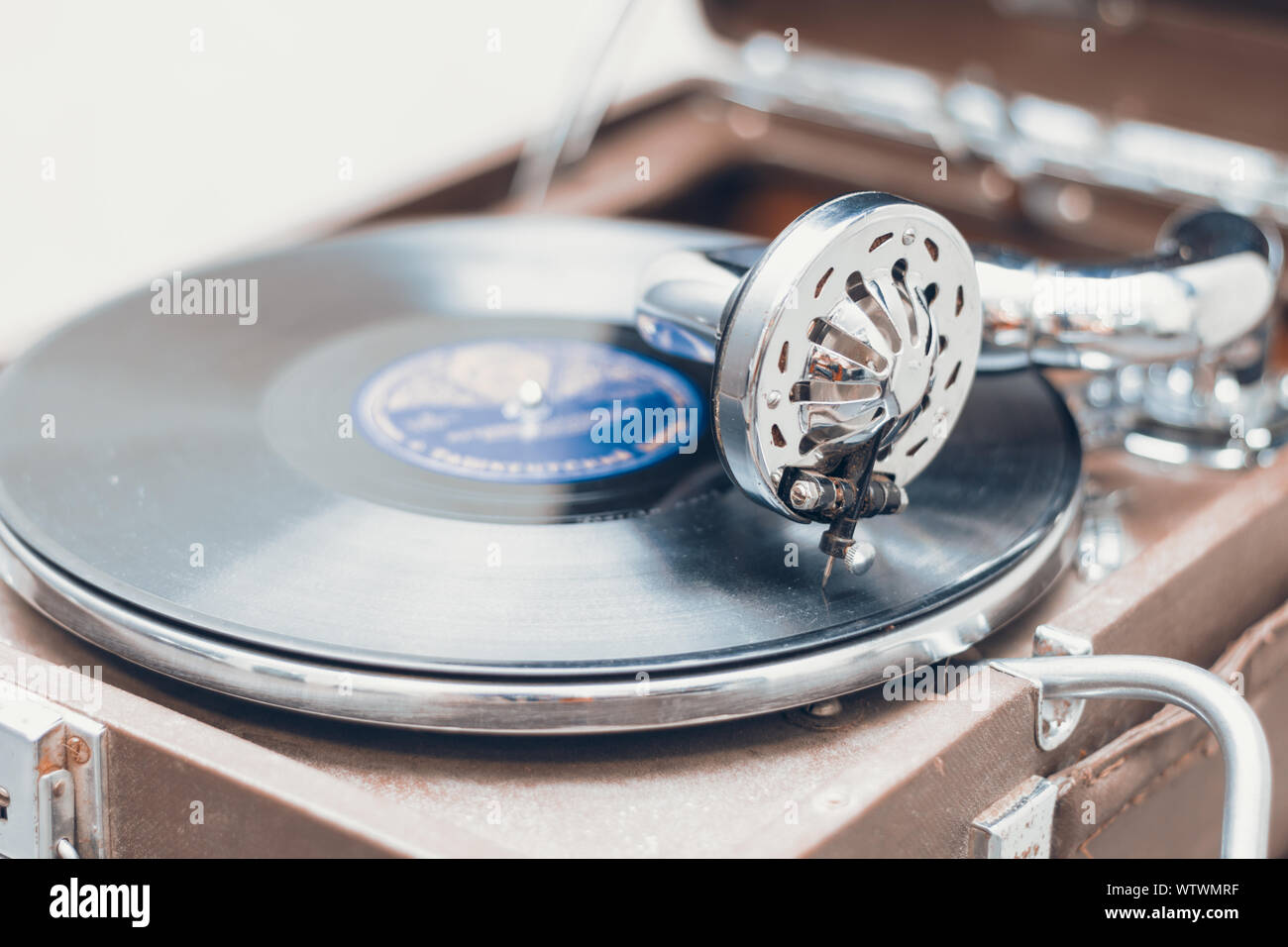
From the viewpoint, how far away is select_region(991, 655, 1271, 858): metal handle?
0.69 m

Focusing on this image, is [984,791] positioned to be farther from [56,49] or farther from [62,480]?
[56,49]

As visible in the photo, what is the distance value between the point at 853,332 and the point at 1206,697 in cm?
24

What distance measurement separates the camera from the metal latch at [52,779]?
27.1 inches

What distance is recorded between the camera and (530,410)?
1004 millimetres

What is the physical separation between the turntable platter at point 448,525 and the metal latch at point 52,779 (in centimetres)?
7

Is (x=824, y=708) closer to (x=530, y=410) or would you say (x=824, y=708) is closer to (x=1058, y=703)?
(x=1058, y=703)

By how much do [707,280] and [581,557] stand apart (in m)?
0.17

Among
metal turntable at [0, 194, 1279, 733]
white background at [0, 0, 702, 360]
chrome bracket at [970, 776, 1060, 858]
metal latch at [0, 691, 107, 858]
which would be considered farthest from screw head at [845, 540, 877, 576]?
white background at [0, 0, 702, 360]

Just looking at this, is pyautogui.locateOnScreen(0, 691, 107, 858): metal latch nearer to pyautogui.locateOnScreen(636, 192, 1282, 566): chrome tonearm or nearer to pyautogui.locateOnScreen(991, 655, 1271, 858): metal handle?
pyautogui.locateOnScreen(636, 192, 1282, 566): chrome tonearm

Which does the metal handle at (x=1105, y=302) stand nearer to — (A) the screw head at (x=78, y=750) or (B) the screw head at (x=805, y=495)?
(B) the screw head at (x=805, y=495)

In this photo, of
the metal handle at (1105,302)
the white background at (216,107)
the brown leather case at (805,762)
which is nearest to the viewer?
the brown leather case at (805,762)

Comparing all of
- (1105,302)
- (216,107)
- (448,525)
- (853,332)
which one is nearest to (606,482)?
(448,525)

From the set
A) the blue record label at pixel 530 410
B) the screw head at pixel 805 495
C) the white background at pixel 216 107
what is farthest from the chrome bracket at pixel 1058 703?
the white background at pixel 216 107

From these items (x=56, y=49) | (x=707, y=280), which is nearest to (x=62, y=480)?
(x=707, y=280)
